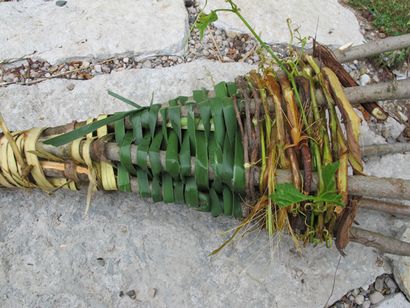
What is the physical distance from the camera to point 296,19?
1650 mm

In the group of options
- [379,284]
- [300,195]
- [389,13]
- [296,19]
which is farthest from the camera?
[389,13]

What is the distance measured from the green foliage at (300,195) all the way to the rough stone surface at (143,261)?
0.96 feet

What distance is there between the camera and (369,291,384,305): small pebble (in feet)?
4.03

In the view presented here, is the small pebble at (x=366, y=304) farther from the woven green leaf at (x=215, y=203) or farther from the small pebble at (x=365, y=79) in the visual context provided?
the small pebble at (x=365, y=79)

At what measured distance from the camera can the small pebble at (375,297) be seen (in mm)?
1229

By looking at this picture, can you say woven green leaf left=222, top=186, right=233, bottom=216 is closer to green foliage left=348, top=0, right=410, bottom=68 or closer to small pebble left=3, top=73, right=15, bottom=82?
small pebble left=3, top=73, right=15, bottom=82

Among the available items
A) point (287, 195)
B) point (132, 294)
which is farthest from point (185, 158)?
point (132, 294)

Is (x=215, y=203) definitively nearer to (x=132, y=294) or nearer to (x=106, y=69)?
(x=132, y=294)

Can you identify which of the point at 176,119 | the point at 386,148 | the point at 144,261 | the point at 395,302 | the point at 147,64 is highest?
the point at 176,119

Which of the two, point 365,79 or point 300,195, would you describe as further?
point 365,79

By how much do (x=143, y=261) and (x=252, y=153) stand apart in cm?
38

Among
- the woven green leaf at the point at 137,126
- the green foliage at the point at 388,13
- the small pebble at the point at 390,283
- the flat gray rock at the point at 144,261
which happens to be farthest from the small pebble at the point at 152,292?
the green foliage at the point at 388,13

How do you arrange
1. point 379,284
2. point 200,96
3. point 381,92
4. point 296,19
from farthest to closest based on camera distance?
point 296,19 < point 379,284 < point 200,96 < point 381,92

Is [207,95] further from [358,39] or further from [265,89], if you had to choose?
[358,39]
